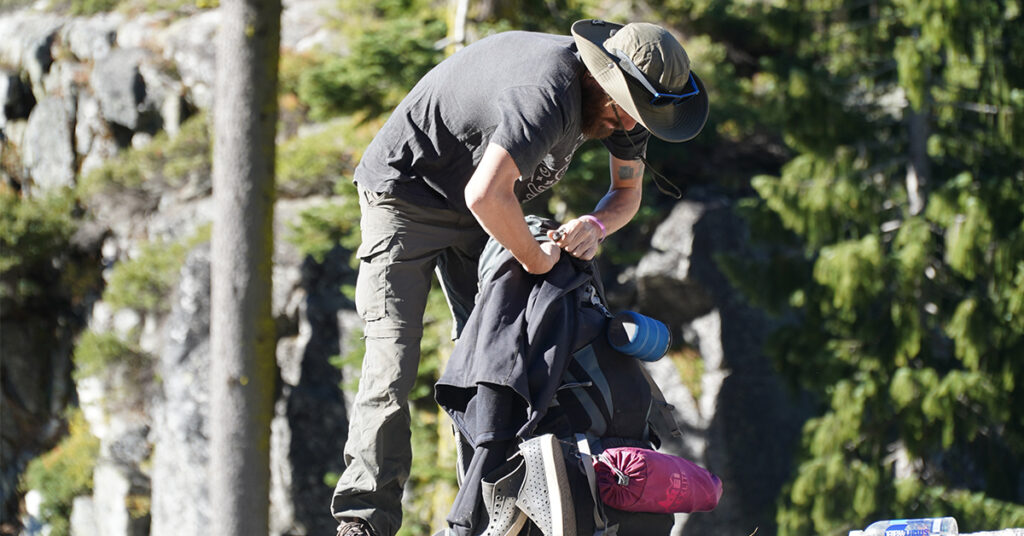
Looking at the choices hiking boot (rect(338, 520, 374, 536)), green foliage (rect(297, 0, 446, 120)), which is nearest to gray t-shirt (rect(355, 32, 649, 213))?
hiking boot (rect(338, 520, 374, 536))

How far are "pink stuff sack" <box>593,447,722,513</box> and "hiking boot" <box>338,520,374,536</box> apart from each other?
2.99 ft

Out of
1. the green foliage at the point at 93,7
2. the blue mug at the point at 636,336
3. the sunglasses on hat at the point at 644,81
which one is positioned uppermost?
the sunglasses on hat at the point at 644,81

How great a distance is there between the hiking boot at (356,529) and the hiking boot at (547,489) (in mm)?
773

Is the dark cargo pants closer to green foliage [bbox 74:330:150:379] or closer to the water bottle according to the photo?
the water bottle

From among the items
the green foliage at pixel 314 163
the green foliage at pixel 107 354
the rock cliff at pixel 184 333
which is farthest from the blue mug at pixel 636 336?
the green foliage at pixel 107 354

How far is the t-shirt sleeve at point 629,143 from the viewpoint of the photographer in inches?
126

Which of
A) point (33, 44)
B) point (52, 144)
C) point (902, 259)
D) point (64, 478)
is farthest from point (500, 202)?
point (33, 44)

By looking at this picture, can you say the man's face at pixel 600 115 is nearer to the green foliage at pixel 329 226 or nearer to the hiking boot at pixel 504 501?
the hiking boot at pixel 504 501

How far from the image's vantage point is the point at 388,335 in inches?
129

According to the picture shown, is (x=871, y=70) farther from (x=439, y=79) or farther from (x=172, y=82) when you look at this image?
(x=172, y=82)

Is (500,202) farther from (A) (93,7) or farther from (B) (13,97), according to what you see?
(A) (93,7)

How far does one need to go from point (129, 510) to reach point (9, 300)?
4.61m

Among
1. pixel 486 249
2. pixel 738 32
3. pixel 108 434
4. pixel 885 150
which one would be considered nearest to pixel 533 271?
pixel 486 249

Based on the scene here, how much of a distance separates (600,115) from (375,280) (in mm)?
934
